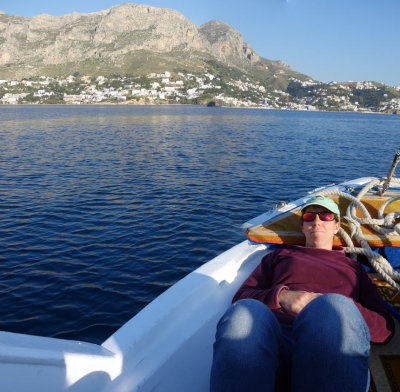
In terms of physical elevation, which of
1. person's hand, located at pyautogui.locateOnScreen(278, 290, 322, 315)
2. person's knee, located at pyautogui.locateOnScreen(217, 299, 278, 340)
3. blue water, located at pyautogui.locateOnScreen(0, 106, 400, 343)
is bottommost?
blue water, located at pyautogui.locateOnScreen(0, 106, 400, 343)

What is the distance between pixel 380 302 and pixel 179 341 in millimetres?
1812

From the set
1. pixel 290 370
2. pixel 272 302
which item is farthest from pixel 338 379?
pixel 272 302

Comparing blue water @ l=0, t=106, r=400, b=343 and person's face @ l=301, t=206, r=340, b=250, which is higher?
person's face @ l=301, t=206, r=340, b=250

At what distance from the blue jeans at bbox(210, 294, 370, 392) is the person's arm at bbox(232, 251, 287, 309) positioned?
438 millimetres

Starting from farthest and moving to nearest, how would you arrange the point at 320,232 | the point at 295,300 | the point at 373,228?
the point at 373,228, the point at 320,232, the point at 295,300

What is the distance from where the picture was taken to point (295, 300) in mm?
2541

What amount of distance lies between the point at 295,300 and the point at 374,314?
70cm

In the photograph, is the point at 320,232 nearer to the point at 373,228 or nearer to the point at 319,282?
the point at 319,282

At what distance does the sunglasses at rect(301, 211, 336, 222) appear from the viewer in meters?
3.36

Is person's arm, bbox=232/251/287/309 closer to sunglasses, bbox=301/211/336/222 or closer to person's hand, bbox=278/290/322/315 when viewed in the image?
person's hand, bbox=278/290/322/315

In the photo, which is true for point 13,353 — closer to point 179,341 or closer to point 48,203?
point 179,341

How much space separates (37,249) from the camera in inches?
361

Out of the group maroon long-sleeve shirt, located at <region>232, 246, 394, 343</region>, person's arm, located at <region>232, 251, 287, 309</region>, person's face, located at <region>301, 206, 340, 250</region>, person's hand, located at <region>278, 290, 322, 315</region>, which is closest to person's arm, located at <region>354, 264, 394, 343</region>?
maroon long-sleeve shirt, located at <region>232, 246, 394, 343</region>

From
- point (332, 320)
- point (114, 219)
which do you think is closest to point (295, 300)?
point (332, 320)
